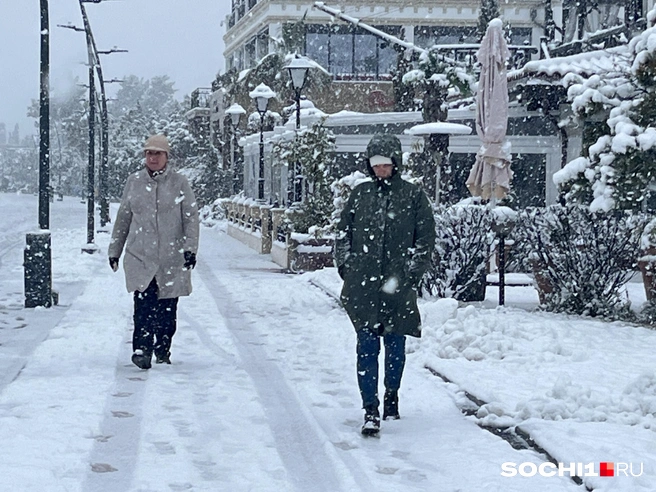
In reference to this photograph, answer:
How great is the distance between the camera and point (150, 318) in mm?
8156

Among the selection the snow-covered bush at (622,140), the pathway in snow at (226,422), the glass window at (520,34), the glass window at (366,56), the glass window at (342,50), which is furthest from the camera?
the glass window at (520,34)

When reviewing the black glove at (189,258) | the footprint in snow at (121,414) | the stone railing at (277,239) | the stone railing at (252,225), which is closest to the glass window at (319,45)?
the stone railing at (252,225)

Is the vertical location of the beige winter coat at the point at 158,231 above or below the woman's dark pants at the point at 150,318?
above

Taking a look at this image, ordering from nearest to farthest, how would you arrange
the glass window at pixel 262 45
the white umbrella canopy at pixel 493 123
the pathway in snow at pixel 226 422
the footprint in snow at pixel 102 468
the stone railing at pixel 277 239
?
the pathway in snow at pixel 226 422 → the footprint in snow at pixel 102 468 → the white umbrella canopy at pixel 493 123 → the stone railing at pixel 277 239 → the glass window at pixel 262 45

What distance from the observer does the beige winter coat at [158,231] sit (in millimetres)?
8070

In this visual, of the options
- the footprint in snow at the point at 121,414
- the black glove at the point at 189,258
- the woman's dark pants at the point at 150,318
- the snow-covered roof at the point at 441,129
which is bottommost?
the footprint in snow at the point at 121,414

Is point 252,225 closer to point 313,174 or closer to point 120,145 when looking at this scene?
point 313,174

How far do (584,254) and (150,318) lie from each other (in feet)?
16.2

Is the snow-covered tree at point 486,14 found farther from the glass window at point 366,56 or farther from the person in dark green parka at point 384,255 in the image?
the person in dark green parka at point 384,255

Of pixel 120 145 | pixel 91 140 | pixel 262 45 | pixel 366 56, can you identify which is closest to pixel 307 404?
pixel 91 140

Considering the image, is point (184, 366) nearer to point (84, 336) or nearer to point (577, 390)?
point (84, 336)

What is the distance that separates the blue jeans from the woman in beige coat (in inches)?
91.8

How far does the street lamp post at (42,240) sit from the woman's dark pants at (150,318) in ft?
13.8

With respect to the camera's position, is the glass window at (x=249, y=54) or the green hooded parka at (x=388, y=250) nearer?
the green hooded parka at (x=388, y=250)
